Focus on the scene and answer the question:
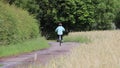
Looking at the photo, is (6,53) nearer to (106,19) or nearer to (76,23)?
(76,23)

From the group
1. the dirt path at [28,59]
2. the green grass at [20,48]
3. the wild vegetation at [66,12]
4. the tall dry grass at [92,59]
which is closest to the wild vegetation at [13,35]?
the green grass at [20,48]

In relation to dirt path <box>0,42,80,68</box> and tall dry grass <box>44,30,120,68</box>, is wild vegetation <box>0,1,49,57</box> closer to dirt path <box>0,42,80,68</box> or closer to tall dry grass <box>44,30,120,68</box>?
dirt path <box>0,42,80,68</box>

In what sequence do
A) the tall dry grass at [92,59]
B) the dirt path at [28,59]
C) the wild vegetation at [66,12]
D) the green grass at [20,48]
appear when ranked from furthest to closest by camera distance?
the wild vegetation at [66,12] < the green grass at [20,48] < the dirt path at [28,59] < the tall dry grass at [92,59]

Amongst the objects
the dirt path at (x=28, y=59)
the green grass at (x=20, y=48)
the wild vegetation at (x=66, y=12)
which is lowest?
the wild vegetation at (x=66, y=12)

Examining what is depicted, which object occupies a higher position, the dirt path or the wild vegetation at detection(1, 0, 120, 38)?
the dirt path

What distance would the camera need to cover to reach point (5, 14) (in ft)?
81.8

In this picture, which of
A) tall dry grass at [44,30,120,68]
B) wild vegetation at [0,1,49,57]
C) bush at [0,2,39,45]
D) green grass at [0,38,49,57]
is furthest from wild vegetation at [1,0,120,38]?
tall dry grass at [44,30,120,68]

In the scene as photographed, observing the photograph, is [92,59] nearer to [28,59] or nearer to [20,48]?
[28,59]

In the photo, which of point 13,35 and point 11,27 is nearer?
point 11,27

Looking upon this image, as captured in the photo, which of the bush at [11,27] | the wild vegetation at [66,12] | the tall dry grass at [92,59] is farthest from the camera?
the wild vegetation at [66,12]

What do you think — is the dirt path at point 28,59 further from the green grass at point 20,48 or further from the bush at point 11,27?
the bush at point 11,27

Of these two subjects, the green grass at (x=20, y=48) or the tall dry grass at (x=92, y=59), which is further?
the green grass at (x=20, y=48)

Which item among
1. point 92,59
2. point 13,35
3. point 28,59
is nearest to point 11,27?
point 13,35

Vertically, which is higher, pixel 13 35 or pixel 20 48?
pixel 13 35
